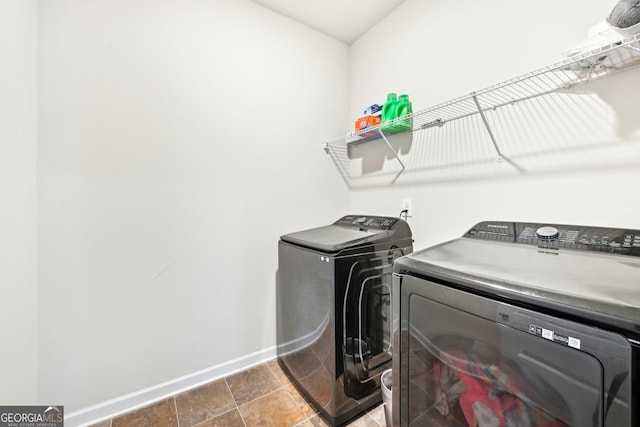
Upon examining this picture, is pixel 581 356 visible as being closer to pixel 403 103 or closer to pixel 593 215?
pixel 593 215

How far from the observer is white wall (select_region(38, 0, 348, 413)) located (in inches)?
51.6

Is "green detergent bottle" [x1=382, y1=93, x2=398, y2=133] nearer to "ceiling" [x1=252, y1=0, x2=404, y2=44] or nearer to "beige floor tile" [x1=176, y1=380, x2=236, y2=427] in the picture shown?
"ceiling" [x1=252, y1=0, x2=404, y2=44]

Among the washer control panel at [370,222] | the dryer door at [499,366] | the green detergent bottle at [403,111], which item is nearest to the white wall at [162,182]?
the washer control panel at [370,222]

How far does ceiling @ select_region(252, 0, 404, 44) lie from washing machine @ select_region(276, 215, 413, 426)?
166cm

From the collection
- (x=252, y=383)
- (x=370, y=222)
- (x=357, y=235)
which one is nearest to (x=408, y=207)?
(x=370, y=222)

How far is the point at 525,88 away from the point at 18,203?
8.00 ft

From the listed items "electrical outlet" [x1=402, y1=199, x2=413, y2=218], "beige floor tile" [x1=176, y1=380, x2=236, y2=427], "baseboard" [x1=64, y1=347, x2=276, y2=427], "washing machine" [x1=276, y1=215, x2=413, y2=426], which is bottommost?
"beige floor tile" [x1=176, y1=380, x2=236, y2=427]

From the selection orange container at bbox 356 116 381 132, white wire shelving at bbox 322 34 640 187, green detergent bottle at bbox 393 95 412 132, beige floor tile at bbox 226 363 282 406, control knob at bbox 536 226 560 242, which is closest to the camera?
white wire shelving at bbox 322 34 640 187

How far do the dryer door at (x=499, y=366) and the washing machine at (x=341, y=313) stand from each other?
0.43m

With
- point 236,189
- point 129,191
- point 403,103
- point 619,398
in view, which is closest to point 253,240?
point 236,189

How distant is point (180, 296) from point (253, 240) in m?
0.59

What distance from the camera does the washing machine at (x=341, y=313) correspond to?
1.33 m

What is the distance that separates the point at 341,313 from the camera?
1327 mm

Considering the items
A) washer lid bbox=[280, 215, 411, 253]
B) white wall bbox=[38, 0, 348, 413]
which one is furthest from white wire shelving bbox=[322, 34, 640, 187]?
white wall bbox=[38, 0, 348, 413]
